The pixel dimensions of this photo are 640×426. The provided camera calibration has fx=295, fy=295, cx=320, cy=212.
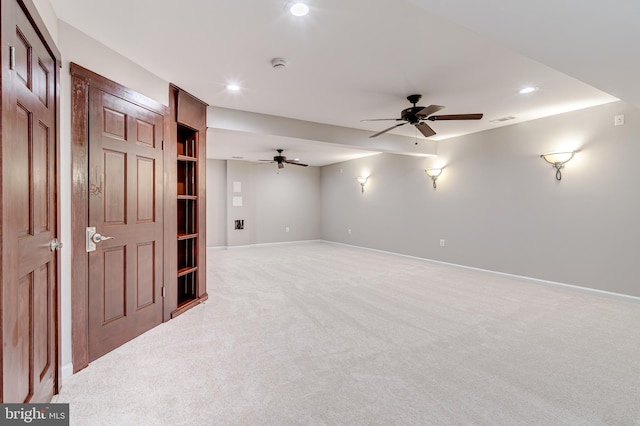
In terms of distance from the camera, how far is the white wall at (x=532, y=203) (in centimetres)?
384

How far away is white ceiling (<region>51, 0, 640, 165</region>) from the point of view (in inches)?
65.4

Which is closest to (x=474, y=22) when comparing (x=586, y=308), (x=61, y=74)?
(x=61, y=74)

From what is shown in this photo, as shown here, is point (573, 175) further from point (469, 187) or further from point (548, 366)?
point (548, 366)

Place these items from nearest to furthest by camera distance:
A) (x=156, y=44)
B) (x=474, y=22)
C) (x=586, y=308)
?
(x=474, y=22)
(x=156, y=44)
(x=586, y=308)

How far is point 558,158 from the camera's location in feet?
14.0

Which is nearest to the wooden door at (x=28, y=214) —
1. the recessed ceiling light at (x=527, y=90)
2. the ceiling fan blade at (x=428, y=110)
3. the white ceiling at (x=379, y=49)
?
the white ceiling at (x=379, y=49)

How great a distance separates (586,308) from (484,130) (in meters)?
3.14

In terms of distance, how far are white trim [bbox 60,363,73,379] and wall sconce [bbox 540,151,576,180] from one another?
19.7 feet

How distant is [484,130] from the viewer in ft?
17.2

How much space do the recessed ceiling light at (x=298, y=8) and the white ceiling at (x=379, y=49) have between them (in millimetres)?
55

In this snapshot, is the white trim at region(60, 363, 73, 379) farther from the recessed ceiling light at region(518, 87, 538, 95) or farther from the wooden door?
the recessed ceiling light at region(518, 87, 538, 95)

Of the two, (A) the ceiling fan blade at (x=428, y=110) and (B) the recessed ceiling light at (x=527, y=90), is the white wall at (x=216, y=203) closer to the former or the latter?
(A) the ceiling fan blade at (x=428, y=110)

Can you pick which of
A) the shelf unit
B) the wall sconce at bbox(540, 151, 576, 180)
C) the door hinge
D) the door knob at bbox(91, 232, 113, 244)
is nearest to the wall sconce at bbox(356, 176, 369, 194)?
the wall sconce at bbox(540, 151, 576, 180)

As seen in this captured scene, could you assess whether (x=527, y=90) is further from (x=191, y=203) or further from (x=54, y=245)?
(x=54, y=245)
